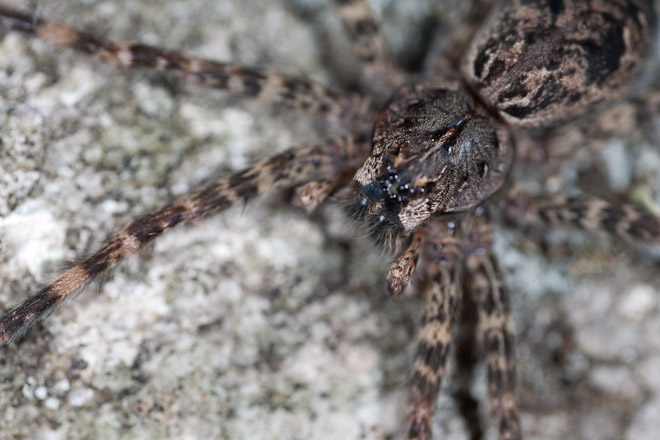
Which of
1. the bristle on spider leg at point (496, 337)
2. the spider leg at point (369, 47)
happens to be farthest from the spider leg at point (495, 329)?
the spider leg at point (369, 47)

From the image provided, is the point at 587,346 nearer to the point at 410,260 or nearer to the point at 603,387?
the point at 603,387

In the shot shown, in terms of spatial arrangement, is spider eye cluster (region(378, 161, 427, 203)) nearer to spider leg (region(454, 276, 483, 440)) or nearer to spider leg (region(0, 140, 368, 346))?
spider leg (region(0, 140, 368, 346))

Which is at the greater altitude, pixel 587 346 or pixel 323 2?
pixel 323 2

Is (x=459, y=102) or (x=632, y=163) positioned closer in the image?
(x=459, y=102)

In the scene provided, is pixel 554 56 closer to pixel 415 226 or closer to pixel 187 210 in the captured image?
pixel 415 226

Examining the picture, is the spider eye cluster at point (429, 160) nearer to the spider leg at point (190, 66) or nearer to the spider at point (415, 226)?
the spider at point (415, 226)

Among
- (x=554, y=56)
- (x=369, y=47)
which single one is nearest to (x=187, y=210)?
(x=369, y=47)

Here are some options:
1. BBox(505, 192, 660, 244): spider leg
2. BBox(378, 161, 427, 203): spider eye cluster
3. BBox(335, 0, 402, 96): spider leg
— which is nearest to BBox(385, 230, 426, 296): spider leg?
BBox(378, 161, 427, 203): spider eye cluster

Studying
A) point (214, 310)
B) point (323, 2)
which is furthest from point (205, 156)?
point (323, 2)
